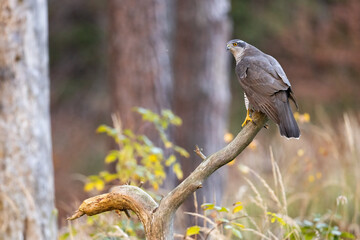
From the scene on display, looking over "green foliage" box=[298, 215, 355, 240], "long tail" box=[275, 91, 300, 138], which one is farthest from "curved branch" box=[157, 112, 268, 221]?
"green foliage" box=[298, 215, 355, 240]

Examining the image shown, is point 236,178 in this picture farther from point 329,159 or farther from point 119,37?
point 119,37

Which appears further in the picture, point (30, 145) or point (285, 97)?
point (30, 145)

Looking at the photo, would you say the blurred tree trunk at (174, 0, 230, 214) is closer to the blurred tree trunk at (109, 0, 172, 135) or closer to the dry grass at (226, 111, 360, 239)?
the dry grass at (226, 111, 360, 239)

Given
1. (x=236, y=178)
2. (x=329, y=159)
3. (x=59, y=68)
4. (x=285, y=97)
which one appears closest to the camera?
(x=285, y=97)

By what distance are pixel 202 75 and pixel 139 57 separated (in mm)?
1178

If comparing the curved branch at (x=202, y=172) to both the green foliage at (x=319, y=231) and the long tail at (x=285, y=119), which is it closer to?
the long tail at (x=285, y=119)

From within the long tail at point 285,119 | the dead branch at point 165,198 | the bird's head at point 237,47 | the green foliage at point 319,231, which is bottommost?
the green foliage at point 319,231

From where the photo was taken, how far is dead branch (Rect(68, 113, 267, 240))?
2197mm

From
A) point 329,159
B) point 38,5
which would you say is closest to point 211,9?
point 329,159

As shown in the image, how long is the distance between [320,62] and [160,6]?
23.9ft

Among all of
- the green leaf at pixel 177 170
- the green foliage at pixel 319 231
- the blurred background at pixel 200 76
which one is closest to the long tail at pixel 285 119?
the green foliage at pixel 319 231

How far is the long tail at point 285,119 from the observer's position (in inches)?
92.4

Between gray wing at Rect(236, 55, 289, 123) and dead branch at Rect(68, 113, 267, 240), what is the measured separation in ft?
0.47

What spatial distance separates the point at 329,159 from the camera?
20.4 feet
